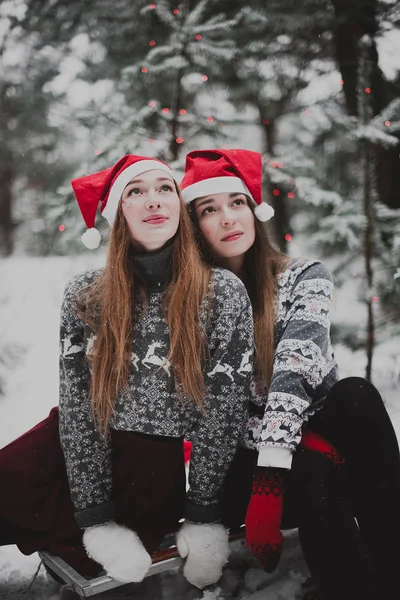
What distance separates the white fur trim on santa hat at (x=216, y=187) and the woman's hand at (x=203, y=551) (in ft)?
3.39

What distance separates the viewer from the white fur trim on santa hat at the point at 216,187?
196cm

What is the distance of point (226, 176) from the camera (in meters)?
1.98

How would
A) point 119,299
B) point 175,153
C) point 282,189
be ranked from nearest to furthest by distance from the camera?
1. point 119,299
2. point 175,153
3. point 282,189

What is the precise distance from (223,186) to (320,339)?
604mm

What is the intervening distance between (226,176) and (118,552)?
120cm

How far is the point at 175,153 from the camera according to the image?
3.28 metres

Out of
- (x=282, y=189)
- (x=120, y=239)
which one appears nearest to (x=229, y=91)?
(x=282, y=189)

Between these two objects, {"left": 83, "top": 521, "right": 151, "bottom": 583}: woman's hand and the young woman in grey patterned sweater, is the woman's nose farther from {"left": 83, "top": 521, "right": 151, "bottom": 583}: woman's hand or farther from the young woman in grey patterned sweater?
{"left": 83, "top": 521, "right": 151, "bottom": 583}: woman's hand

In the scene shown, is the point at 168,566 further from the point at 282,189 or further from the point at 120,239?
the point at 282,189

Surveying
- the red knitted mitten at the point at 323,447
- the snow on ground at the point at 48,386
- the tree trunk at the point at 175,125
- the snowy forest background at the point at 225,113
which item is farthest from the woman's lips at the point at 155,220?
the tree trunk at the point at 175,125

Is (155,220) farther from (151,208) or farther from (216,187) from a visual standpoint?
(216,187)

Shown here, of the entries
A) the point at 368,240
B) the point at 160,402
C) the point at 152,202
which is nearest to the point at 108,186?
the point at 152,202

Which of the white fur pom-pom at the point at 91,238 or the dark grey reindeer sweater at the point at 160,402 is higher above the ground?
the white fur pom-pom at the point at 91,238

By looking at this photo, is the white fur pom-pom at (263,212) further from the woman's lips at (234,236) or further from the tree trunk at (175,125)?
the tree trunk at (175,125)
